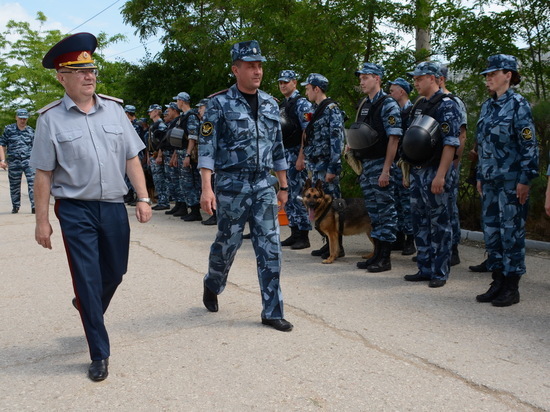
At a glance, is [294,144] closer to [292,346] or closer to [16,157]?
[292,346]

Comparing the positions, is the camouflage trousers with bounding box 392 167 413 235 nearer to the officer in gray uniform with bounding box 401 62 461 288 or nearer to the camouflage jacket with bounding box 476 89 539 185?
the officer in gray uniform with bounding box 401 62 461 288

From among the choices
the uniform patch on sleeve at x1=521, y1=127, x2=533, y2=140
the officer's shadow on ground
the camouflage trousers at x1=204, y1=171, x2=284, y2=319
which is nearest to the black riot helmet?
the uniform patch on sleeve at x1=521, y1=127, x2=533, y2=140

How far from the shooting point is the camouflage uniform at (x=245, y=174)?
4.40 m

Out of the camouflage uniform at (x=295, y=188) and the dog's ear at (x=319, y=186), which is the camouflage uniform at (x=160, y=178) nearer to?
the camouflage uniform at (x=295, y=188)

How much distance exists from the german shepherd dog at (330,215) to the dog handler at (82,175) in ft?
11.4

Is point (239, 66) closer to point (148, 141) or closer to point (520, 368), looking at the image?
point (520, 368)

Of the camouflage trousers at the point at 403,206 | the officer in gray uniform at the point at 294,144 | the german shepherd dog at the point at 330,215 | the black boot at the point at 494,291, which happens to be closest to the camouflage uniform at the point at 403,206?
the camouflage trousers at the point at 403,206

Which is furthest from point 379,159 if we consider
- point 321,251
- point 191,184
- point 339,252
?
point 191,184

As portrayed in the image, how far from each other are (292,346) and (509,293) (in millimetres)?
2108

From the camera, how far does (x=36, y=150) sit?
143 inches

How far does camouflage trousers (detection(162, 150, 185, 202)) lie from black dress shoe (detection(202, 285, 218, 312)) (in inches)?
267

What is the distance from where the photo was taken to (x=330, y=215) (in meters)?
6.98

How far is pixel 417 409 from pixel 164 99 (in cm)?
1811

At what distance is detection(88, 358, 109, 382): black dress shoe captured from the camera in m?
3.62
